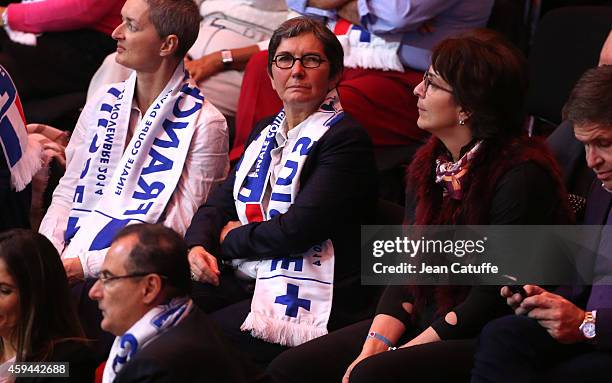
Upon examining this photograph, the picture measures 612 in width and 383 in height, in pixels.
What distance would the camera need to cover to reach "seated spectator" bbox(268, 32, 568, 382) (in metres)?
2.64

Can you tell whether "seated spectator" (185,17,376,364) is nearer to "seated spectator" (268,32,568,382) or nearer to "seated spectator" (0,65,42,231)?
"seated spectator" (268,32,568,382)

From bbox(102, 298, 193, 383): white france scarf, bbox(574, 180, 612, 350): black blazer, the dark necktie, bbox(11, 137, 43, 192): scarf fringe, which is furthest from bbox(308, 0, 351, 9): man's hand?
bbox(102, 298, 193, 383): white france scarf

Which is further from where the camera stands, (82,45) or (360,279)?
(82,45)

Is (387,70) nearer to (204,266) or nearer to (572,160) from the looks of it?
(572,160)

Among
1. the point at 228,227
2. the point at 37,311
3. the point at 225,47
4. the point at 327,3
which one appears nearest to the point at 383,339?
the point at 228,227

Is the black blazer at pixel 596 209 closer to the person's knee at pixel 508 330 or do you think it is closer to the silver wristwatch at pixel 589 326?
the silver wristwatch at pixel 589 326

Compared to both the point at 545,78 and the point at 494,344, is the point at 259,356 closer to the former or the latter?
the point at 494,344

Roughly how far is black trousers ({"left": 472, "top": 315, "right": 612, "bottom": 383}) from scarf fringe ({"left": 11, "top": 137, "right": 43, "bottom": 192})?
1.69 meters

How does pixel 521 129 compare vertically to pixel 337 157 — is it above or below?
above

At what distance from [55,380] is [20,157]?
119 centimetres

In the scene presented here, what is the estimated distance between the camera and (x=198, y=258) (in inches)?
123

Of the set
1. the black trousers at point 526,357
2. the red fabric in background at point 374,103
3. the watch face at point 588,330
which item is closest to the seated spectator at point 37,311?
the black trousers at point 526,357

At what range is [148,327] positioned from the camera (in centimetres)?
230

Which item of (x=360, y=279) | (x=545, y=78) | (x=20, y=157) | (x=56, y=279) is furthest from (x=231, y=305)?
(x=545, y=78)
